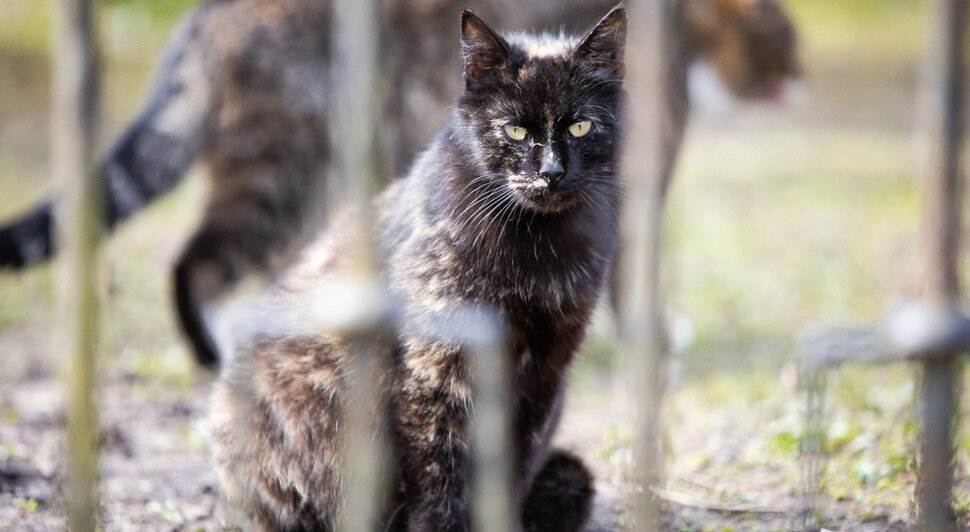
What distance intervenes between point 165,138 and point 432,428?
2621 mm

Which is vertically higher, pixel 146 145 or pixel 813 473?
pixel 146 145

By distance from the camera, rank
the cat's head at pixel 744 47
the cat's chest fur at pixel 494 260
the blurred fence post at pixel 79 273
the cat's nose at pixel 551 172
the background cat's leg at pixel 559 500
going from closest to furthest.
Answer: the blurred fence post at pixel 79 273, the cat's nose at pixel 551 172, the cat's chest fur at pixel 494 260, the background cat's leg at pixel 559 500, the cat's head at pixel 744 47

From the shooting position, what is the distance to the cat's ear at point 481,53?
92.7 inches

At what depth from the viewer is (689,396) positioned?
14.4 feet

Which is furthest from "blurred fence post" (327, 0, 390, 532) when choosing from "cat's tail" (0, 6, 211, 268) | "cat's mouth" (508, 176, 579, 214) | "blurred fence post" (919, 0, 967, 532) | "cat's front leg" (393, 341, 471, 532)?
"cat's tail" (0, 6, 211, 268)

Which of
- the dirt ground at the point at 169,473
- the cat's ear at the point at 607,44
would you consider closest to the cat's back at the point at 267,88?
the dirt ground at the point at 169,473

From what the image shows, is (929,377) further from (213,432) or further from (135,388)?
(135,388)

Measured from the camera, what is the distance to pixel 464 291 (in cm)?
236

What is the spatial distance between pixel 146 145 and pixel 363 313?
9.28 ft

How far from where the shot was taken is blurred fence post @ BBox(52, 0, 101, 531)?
182 centimetres

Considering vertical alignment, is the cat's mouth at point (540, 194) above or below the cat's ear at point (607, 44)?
below

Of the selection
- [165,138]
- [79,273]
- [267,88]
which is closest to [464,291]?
[79,273]

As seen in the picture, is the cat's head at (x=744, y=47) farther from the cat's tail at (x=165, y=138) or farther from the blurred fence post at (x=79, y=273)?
the blurred fence post at (x=79, y=273)

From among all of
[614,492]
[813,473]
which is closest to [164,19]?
[614,492]
